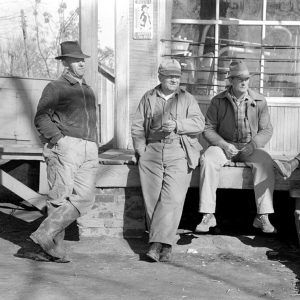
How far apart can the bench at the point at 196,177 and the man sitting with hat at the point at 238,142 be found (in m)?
0.13

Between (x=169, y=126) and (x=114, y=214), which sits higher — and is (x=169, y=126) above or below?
above

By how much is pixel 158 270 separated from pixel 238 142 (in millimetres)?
1653

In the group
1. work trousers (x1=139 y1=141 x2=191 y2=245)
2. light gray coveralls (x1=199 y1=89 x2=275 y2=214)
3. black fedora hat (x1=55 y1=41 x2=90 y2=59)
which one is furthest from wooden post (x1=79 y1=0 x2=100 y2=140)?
light gray coveralls (x1=199 y1=89 x2=275 y2=214)

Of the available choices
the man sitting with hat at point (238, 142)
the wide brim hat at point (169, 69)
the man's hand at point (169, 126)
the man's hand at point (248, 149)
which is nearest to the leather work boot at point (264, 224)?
the man sitting with hat at point (238, 142)

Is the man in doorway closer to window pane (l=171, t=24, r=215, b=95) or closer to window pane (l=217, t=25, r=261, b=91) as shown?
window pane (l=171, t=24, r=215, b=95)

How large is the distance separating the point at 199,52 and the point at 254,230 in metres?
2.34

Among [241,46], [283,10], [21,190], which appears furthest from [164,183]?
[283,10]

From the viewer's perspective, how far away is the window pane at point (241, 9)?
9.44 metres

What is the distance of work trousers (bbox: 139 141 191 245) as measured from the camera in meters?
7.23

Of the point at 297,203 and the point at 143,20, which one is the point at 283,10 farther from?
the point at 297,203

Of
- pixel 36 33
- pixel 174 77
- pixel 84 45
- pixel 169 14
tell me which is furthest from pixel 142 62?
pixel 36 33

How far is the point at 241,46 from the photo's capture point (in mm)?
9477

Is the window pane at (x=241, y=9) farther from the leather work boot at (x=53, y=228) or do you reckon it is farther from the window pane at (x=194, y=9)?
the leather work boot at (x=53, y=228)

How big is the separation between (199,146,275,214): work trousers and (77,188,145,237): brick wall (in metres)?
0.83
